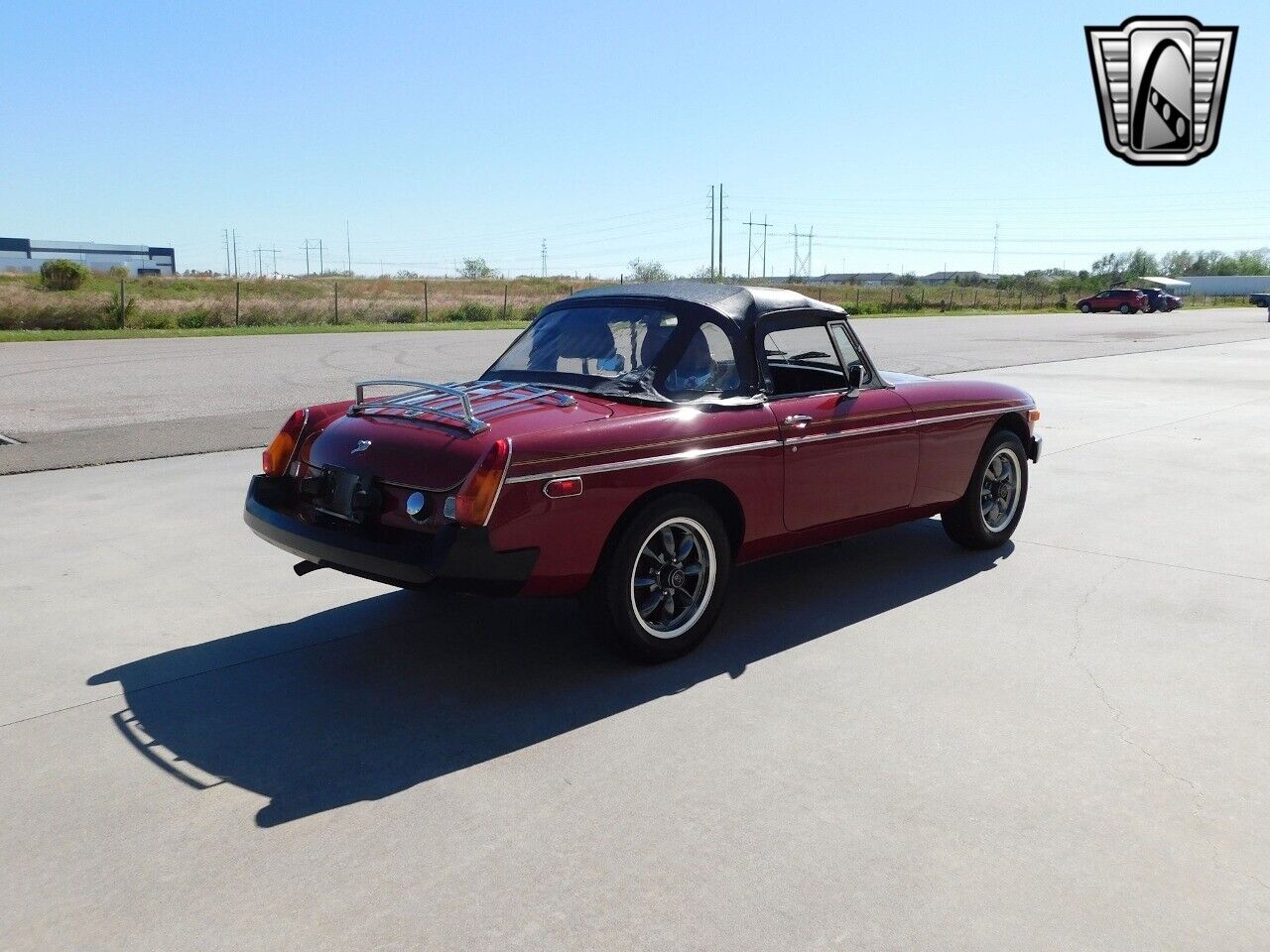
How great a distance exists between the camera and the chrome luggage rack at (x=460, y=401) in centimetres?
Result: 431

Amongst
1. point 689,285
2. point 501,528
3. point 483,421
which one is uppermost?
point 689,285

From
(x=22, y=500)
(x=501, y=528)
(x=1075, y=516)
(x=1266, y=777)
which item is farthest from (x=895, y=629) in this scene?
Result: (x=22, y=500)

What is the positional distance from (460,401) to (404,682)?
3.96 feet

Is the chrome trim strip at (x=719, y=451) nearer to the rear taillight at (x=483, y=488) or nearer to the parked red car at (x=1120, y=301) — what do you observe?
the rear taillight at (x=483, y=488)

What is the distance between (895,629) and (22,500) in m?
5.96

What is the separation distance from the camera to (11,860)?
295 cm

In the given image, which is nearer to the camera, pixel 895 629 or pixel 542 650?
pixel 542 650

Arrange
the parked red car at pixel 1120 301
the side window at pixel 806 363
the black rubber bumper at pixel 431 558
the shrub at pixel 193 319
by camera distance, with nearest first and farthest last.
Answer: the black rubber bumper at pixel 431 558
the side window at pixel 806 363
the shrub at pixel 193 319
the parked red car at pixel 1120 301

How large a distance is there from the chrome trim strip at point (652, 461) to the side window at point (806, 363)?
72 cm

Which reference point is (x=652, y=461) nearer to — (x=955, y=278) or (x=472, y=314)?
(x=472, y=314)

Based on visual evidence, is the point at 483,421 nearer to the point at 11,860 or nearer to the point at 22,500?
the point at 11,860

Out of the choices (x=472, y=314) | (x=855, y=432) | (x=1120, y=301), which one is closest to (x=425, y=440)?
(x=855, y=432)

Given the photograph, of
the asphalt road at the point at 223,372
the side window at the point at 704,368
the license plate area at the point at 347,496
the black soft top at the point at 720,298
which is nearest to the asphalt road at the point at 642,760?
the license plate area at the point at 347,496

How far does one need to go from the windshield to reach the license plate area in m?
1.05
